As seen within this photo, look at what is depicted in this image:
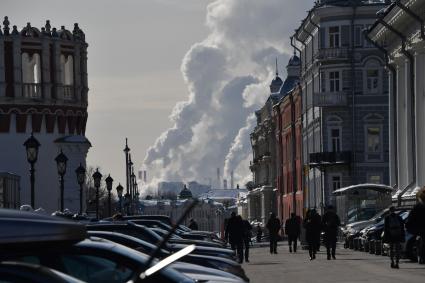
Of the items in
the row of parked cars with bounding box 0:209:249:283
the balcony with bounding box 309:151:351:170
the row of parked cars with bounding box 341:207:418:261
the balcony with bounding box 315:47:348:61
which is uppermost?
the balcony with bounding box 315:47:348:61

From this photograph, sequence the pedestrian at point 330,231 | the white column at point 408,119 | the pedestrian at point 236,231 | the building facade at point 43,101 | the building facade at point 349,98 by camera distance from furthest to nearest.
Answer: the building facade at point 43,101
the building facade at point 349,98
the white column at point 408,119
the pedestrian at point 330,231
the pedestrian at point 236,231

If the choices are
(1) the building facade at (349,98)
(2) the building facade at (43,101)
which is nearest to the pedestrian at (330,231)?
(1) the building facade at (349,98)

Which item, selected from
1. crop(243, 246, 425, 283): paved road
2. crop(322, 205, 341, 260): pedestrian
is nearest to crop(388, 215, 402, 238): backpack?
crop(243, 246, 425, 283): paved road

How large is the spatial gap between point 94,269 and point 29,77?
10174 centimetres

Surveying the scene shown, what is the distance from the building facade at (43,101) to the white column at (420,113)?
4920 cm

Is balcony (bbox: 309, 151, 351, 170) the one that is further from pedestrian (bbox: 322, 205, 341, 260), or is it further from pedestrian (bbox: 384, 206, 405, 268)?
pedestrian (bbox: 384, 206, 405, 268)

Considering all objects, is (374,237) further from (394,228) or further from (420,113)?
(394,228)

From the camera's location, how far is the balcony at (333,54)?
309ft

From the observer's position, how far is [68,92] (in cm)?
11288

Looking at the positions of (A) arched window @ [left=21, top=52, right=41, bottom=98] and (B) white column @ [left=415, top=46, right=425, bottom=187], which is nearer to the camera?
(B) white column @ [left=415, top=46, right=425, bottom=187]

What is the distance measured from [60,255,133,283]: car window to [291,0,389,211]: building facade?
81.1 m

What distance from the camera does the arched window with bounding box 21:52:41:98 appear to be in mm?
110312

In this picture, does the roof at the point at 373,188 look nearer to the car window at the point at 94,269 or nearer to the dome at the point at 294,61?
the car window at the point at 94,269

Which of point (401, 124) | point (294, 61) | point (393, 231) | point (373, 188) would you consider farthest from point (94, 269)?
point (294, 61)
